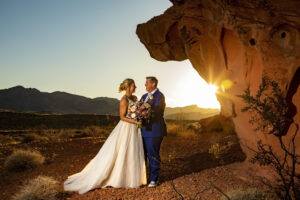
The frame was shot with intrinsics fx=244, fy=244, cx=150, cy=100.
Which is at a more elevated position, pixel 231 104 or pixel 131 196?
pixel 231 104

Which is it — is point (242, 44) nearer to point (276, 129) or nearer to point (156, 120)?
point (156, 120)

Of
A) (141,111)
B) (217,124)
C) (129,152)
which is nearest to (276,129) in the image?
(141,111)

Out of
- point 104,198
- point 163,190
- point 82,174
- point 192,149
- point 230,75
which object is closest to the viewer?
Result: point 104,198

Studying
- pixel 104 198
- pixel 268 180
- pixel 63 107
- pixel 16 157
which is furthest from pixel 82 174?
pixel 63 107

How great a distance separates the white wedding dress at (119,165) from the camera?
4.99 m

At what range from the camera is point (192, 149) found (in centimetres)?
929

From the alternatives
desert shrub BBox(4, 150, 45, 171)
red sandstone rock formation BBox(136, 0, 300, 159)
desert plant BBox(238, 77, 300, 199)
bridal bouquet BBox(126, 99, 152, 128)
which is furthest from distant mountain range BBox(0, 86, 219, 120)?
desert plant BBox(238, 77, 300, 199)

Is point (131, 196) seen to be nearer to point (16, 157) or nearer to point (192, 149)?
point (16, 157)

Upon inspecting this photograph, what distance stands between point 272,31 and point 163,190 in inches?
157

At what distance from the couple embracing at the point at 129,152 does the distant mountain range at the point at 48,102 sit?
75.0 m

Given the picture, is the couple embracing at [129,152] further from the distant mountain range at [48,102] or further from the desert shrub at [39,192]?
the distant mountain range at [48,102]

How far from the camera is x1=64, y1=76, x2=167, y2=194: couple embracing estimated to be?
5.00m

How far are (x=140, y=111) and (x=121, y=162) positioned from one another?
113 centimetres

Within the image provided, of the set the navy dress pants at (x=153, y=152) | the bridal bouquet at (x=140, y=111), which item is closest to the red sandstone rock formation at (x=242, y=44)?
the navy dress pants at (x=153, y=152)
